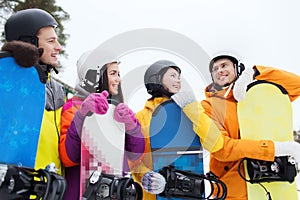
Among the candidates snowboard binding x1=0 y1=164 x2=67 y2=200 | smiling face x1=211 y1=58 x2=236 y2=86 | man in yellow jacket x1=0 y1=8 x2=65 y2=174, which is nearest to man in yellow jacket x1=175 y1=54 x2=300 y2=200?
smiling face x1=211 y1=58 x2=236 y2=86

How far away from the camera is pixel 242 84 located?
293 cm

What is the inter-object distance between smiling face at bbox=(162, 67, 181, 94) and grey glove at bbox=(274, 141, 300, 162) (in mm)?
831

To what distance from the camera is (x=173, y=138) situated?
275 cm

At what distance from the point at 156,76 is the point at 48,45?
2.99 ft

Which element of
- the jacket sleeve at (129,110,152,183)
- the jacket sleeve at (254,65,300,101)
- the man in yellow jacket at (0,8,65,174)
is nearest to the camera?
the man in yellow jacket at (0,8,65,174)

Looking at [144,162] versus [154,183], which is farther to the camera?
[144,162]

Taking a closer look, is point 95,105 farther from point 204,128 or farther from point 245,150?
point 245,150

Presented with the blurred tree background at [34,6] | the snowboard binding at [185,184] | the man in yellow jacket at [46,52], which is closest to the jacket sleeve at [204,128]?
the snowboard binding at [185,184]

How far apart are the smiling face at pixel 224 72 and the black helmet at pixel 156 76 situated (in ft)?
1.12

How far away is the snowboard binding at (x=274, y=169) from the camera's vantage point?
8.87 feet

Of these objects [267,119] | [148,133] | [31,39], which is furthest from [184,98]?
[31,39]

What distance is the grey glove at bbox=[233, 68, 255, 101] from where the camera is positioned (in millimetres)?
2926

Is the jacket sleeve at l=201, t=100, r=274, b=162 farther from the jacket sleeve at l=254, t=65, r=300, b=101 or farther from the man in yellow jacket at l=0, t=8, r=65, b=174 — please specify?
the man in yellow jacket at l=0, t=8, r=65, b=174

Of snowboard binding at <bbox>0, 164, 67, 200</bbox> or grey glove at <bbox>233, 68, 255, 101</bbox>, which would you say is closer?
snowboard binding at <bbox>0, 164, 67, 200</bbox>
